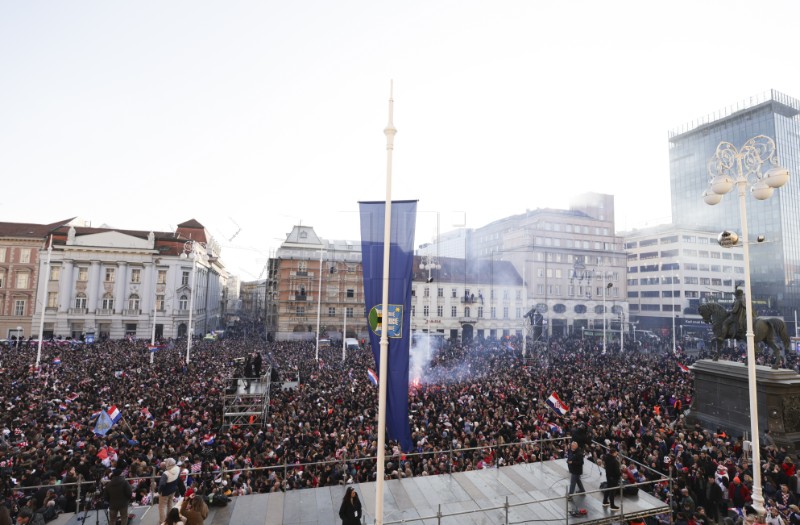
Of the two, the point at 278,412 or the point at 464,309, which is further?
the point at 464,309

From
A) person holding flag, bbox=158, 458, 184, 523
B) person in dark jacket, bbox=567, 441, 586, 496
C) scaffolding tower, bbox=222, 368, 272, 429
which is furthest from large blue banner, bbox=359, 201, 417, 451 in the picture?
scaffolding tower, bbox=222, 368, 272, 429

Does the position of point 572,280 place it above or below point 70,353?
above

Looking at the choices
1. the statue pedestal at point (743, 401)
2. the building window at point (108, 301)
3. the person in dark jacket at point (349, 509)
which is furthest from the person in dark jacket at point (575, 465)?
the building window at point (108, 301)

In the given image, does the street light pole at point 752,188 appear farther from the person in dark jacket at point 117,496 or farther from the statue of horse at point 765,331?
the person in dark jacket at point 117,496

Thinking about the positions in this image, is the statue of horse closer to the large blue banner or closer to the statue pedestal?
the statue pedestal

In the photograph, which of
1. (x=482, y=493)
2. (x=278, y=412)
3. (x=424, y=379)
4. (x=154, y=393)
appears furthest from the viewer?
(x=424, y=379)

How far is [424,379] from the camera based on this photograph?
29062mm

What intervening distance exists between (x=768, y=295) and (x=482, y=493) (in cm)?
10283

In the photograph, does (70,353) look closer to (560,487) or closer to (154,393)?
(154,393)

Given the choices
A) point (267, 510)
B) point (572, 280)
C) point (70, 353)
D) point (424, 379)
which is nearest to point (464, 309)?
point (572, 280)

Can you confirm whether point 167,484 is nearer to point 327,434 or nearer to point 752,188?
point 327,434

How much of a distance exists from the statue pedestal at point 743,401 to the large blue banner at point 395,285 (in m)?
14.6

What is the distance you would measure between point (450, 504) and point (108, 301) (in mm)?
66175

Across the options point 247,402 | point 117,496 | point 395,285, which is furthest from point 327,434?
point 395,285
